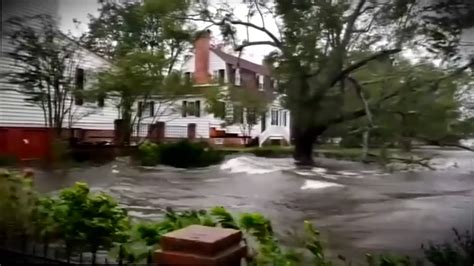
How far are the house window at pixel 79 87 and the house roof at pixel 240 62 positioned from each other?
20.9 inches

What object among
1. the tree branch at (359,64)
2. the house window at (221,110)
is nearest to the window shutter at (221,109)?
the house window at (221,110)

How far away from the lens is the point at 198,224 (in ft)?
5.53

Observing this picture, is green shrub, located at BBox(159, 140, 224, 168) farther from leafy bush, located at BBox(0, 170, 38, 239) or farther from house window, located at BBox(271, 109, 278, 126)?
leafy bush, located at BBox(0, 170, 38, 239)

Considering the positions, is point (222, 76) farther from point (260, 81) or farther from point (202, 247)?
point (202, 247)

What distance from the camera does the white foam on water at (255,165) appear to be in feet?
5.53

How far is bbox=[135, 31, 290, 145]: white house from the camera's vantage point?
5.49 ft

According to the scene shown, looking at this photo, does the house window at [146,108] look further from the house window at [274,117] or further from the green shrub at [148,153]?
the house window at [274,117]

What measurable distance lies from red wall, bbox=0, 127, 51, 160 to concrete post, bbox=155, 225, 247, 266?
0.66m

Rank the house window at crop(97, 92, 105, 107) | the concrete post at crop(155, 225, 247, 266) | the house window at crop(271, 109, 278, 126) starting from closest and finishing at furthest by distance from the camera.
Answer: the concrete post at crop(155, 225, 247, 266)
the house window at crop(271, 109, 278, 126)
the house window at crop(97, 92, 105, 107)

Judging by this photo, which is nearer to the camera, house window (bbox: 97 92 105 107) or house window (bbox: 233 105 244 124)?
house window (bbox: 233 105 244 124)

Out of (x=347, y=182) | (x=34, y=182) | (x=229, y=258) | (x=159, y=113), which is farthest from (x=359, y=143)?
(x=34, y=182)

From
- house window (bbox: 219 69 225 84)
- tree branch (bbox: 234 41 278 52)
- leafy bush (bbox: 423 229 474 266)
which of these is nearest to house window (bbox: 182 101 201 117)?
house window (bbox: 219 69 225 84)

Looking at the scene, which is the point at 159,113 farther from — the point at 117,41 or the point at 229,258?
the point at 229,258

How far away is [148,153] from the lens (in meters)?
1.85
